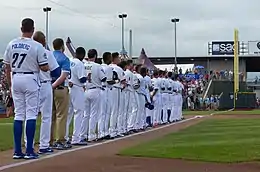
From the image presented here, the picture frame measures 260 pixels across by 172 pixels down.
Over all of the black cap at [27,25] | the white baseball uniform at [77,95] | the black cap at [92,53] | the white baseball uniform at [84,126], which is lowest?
the white baseball uniform at [84,126]

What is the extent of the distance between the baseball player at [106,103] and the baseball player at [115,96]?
0.25 meters

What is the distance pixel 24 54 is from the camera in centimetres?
1012

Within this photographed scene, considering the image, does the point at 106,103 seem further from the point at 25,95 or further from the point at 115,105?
the point at 25,95

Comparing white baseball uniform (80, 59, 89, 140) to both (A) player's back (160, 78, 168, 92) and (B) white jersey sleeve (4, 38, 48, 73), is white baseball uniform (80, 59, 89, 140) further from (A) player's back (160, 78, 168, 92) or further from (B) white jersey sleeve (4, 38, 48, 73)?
(A) player's back (160, 78, 168, 92)

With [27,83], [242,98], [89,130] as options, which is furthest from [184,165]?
[242,98]

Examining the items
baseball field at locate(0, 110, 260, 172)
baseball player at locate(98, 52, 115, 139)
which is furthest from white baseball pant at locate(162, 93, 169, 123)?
baseball field at locate(0, 110, 260, 172)

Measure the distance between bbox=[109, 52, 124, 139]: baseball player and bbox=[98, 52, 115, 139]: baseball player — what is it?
25 cm

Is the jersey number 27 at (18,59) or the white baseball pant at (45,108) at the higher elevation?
the jersey number 27 at (18,59)

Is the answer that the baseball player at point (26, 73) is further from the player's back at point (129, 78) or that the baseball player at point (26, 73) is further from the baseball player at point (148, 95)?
the baseball player at point (148, 95)

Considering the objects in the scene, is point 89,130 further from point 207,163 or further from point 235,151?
point 207,163

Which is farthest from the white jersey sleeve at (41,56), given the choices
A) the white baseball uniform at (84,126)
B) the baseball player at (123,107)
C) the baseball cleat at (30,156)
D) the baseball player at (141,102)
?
the baseball player at (141,102)

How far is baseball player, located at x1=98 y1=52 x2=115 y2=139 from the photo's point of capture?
14.8 metres

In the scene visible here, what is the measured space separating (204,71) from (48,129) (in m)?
62.7

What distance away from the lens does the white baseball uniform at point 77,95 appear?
13.1 meters
